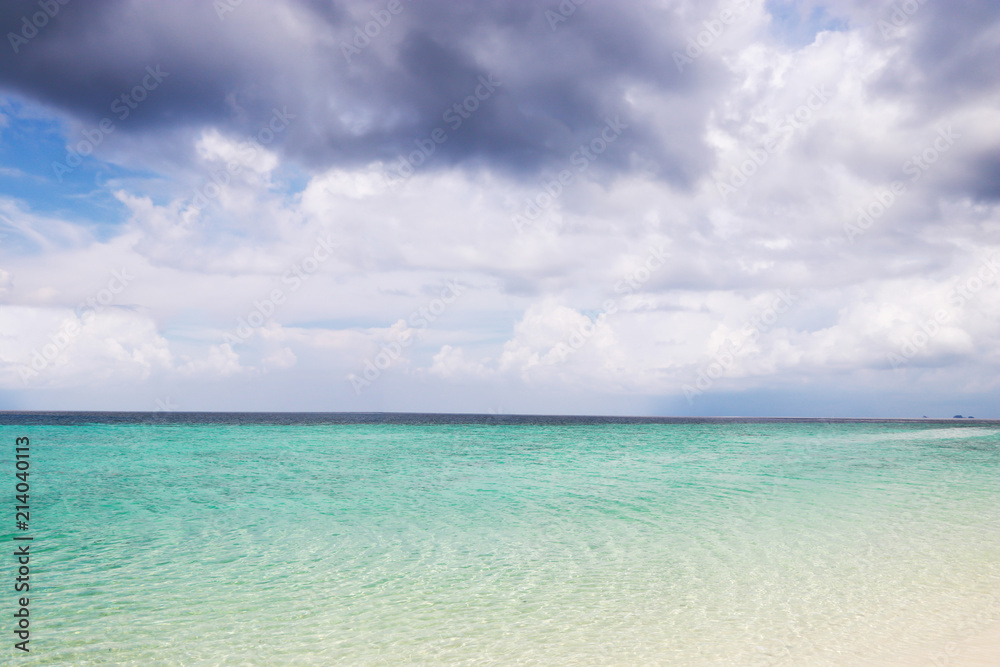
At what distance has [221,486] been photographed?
18.7 m

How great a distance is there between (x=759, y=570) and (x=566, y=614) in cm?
374

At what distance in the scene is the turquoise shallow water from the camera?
20.2 ft

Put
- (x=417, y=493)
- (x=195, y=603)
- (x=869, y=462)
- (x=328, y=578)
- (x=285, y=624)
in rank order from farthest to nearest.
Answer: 1. (x=869, y=462)
2. (x=417, y=493)
3. (x=328, y=578)
4. (x=195, y=603)
5. (x=285, y=624)

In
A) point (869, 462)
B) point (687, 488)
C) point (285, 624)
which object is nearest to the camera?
point (285, 624)

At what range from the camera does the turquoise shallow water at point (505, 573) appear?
20.2ft

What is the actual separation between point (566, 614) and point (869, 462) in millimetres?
28417

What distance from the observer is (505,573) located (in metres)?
8.84

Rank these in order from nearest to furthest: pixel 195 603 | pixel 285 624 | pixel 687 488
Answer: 1. pixel 285 624
2. pixel 195 603
3. pixel 687 488

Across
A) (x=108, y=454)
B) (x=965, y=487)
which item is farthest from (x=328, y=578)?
(x=108, y=454)

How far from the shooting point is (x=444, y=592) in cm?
793

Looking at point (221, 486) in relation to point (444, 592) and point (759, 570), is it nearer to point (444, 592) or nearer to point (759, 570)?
point (444, 592)

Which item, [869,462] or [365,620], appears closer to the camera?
[365,620]

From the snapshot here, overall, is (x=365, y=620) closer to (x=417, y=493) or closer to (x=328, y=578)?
(x=328, y=578)

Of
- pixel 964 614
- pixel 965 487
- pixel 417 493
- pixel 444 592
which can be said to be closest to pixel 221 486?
pixel 417 493
